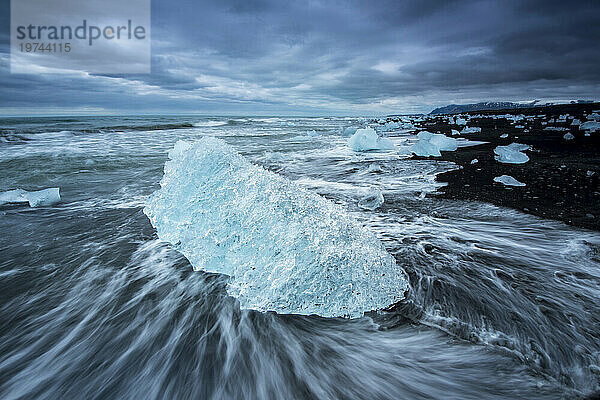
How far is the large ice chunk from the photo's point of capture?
30.4 ft

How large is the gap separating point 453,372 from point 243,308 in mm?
1488

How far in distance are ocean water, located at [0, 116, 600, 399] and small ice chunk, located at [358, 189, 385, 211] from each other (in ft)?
2.86

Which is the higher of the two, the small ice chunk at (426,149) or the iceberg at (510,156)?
the small ice chunk at (426,149)

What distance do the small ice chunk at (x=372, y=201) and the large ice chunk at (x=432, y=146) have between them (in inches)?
228

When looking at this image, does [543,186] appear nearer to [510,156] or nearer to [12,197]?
[510,156]

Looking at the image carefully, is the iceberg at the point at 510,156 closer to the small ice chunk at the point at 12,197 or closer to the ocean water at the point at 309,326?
the ocean water at the point at 309,326

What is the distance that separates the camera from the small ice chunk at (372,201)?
4402mm

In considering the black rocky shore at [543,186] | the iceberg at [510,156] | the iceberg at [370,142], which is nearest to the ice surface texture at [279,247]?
the black rocky shore at [543,186]

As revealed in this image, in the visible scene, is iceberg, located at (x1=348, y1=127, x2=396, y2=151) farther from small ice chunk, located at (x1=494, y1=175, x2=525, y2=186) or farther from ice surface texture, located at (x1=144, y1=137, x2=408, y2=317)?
ice surface texture, located at (x1=144, y1=137, x2=408, y2=317)

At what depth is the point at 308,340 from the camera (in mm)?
1892

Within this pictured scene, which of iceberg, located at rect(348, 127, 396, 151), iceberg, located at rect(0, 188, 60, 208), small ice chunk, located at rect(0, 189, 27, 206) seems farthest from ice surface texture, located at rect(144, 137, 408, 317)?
iceberg, located at rect(348, 127, 396, 151)

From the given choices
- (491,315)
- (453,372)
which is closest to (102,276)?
(453,372)

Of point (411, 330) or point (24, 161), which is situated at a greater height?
point (24, 161)

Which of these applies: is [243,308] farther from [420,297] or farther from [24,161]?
[24,161]
